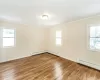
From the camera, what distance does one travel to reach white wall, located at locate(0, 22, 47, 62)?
A: 471 centimetres

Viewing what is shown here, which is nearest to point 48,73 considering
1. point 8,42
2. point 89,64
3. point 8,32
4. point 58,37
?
point 89,64

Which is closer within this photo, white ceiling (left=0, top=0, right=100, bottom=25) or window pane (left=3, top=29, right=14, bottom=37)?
white ceiling (left=0, top=0, right=100, bottom=25)

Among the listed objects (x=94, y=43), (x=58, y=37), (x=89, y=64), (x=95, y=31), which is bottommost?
(x=89, y=64)

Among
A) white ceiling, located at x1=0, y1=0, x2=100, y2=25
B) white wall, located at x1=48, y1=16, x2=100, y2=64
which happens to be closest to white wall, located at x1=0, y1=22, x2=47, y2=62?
white wall, located at x1=48, y1=16, x2=100, y2=64

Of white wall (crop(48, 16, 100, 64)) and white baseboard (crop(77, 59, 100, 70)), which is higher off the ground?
white wall (crop(48, 16, 100, 64))

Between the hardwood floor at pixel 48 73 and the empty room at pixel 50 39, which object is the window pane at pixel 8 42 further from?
the hardwood floor at pixel 48 73

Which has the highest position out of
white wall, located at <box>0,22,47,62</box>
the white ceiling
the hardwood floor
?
the white ceiling

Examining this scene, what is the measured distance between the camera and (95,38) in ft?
11.8

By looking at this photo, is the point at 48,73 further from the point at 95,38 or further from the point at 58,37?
the point at 58,37

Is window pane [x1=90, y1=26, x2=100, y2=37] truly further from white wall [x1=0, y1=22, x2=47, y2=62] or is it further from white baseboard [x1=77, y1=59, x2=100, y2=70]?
white wall [x1=0, y1=22, x2=47, y2=62]

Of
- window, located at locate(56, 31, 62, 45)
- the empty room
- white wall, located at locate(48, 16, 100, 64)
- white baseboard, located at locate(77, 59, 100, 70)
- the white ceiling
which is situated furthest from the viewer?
window, located at locate(56, 31, 62, 45)

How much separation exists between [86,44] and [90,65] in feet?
3.17

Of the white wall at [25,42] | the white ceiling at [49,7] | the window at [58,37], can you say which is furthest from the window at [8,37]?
the window at [58,37]

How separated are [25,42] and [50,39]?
221 centimetres
